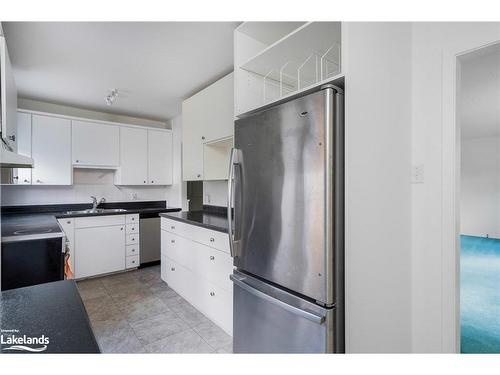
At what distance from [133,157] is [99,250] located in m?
1.41

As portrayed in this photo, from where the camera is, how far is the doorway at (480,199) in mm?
1916

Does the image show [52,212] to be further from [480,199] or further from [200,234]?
[480,199]

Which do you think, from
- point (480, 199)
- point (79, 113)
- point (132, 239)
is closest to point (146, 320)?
point (132, 239)

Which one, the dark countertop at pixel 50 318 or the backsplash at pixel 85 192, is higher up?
the backsplash at pixel 85 192

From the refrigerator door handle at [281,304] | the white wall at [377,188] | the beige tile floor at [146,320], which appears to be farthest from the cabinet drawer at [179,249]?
the white wall at [377,188]

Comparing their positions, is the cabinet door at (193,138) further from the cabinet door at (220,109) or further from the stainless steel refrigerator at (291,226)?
the stainless steel refrigerator at (291,226)

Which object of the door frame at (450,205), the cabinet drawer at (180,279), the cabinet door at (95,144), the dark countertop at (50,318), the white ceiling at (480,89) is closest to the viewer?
the dark countertop at (50,318)

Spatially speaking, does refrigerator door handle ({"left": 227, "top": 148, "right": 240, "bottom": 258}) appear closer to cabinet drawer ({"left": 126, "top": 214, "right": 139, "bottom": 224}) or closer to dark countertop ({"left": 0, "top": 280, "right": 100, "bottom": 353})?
dark countertop ({"left": 0, "top": 280, "right": 100, "bottom": 353})

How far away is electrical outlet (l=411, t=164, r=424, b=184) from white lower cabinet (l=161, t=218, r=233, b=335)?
1.28 meters

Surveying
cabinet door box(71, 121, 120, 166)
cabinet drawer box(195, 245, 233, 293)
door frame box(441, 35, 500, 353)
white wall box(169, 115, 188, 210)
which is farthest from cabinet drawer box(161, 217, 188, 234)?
door frame box(441, 35, 500, 353)

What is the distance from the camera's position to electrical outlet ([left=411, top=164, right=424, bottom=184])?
1389mm

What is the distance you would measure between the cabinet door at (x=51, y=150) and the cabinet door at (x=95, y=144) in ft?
0.30

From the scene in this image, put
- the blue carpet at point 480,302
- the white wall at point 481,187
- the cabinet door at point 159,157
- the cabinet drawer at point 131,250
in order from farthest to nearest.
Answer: the white wall at point 481,187
the cabinet door at point 159,157
the cabinet drawer at point 131,250
the blue carpet at point 480,302

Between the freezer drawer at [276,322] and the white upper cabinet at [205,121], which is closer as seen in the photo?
the freezer drawer at [276,322]
